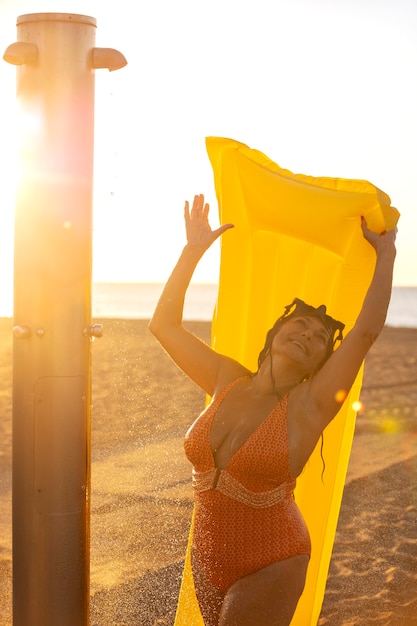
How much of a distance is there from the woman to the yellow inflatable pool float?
583 millimetres

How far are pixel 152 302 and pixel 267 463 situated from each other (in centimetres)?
7713

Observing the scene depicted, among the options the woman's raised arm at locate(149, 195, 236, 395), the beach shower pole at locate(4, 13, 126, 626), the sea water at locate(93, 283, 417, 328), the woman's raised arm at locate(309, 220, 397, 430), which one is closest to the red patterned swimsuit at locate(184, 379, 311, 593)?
the woman's raised arm at locate(309, 220, 397, 430)

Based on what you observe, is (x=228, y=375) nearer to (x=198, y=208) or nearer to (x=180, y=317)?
(x=180, y=317)

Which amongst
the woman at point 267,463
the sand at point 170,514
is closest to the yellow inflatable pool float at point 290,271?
the woman at point 267,463

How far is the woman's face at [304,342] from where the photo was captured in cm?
355

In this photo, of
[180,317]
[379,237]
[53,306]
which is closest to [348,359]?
[379,237]

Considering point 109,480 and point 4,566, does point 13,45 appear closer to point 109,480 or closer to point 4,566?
point 4,566

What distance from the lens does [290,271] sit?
14.6 ft

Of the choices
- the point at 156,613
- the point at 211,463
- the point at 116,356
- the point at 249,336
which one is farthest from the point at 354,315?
the point at 116,356

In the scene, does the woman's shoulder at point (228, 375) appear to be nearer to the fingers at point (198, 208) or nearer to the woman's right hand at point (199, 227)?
the woman's right hand at point (199, 227)

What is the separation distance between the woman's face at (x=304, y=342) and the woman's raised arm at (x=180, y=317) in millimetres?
372

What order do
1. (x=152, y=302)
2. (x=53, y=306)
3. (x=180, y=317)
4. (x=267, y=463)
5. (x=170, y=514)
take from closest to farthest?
(x=267, y=463), (x=53, y=306), (x=180, y=317), (x=170, y=514), (x=152, y=302)

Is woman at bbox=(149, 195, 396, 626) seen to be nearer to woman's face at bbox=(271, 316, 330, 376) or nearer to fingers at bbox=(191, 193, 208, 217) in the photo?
woman's face at bbox=(271, 316, 330, 376)

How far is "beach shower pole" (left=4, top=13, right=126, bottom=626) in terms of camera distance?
3.69 m
